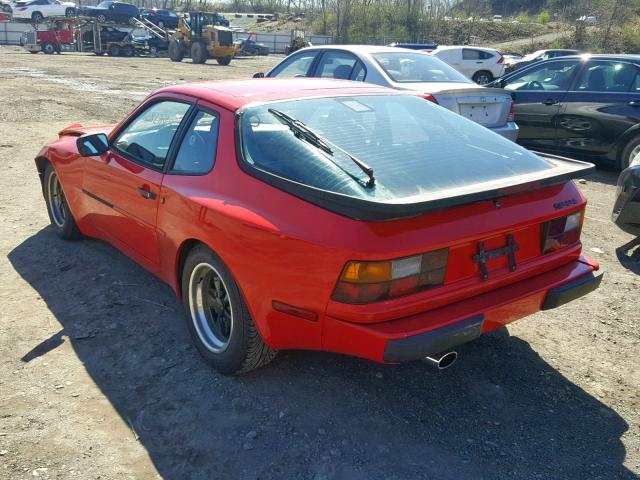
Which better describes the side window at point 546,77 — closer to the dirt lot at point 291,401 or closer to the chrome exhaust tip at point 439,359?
the dirt lot at point 291,401

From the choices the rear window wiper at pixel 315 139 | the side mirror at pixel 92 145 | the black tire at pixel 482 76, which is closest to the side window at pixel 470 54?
the black tire at pixel 482 76

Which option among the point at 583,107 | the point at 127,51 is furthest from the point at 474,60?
the point at 127,51

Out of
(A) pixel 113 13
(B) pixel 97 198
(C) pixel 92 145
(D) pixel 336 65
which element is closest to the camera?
(C) pixel 92 145

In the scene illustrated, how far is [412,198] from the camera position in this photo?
101 inches

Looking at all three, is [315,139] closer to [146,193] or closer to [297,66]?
[146,193]

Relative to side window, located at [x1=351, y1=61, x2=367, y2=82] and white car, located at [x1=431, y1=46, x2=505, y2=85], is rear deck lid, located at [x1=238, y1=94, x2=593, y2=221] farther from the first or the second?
white car, located at [x1=431, y1=46, x2=505, y2=85]

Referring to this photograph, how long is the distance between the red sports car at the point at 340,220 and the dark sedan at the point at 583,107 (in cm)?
513

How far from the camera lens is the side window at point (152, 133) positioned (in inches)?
143

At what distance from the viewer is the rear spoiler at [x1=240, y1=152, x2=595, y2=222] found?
2.44 metres

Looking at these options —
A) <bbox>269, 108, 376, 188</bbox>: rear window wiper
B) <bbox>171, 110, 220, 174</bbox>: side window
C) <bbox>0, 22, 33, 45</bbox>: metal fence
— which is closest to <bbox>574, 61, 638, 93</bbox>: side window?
<bbox>269, 108, 376, 188</bbox>: rear window wiper

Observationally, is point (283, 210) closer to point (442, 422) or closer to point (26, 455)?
point (442, 422)

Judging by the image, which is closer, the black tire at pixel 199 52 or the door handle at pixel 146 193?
the door handle at pixel 146 193

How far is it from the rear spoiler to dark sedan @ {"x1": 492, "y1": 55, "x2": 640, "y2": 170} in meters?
5.69

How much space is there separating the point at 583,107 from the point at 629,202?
12.6 ft
